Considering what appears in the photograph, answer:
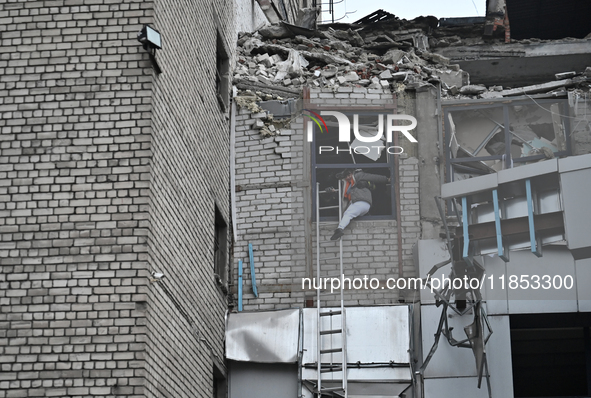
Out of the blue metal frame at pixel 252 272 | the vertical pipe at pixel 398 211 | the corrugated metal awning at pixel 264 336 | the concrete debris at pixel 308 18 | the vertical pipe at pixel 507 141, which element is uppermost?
the concrete debris at pixel 308 18

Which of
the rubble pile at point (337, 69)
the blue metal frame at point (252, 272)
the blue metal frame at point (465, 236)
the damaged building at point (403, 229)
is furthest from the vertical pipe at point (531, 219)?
the blue metal frame at point (252, 272)

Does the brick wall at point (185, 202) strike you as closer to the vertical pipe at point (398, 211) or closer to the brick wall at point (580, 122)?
the vertical pipe at point (398, 211)

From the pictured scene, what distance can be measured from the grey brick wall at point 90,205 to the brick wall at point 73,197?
0.4 inches

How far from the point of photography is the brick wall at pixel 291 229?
38.6ft

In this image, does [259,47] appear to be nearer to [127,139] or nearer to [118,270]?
[127,139]

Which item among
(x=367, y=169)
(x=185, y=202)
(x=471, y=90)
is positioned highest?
(x=471, y=90)

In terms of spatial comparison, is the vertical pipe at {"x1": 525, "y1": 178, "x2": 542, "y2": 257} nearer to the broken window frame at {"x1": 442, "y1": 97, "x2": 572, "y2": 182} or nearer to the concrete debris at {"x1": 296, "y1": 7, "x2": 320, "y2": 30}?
the broken window frame at {"x1": 442, "y1": 97, "x2": 572, "y2": 182}

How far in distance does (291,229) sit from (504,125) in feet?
13.0

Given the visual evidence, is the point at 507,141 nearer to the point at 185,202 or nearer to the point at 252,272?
the point at 252,272

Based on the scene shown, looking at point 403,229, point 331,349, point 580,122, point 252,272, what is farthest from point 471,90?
point 331,349

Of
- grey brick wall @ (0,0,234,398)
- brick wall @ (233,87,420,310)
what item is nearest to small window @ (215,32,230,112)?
brick wall @ (233,87,420,310)

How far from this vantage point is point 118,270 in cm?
762

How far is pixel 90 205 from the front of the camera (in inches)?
308

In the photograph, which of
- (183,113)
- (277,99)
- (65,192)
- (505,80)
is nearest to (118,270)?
(65,192)
